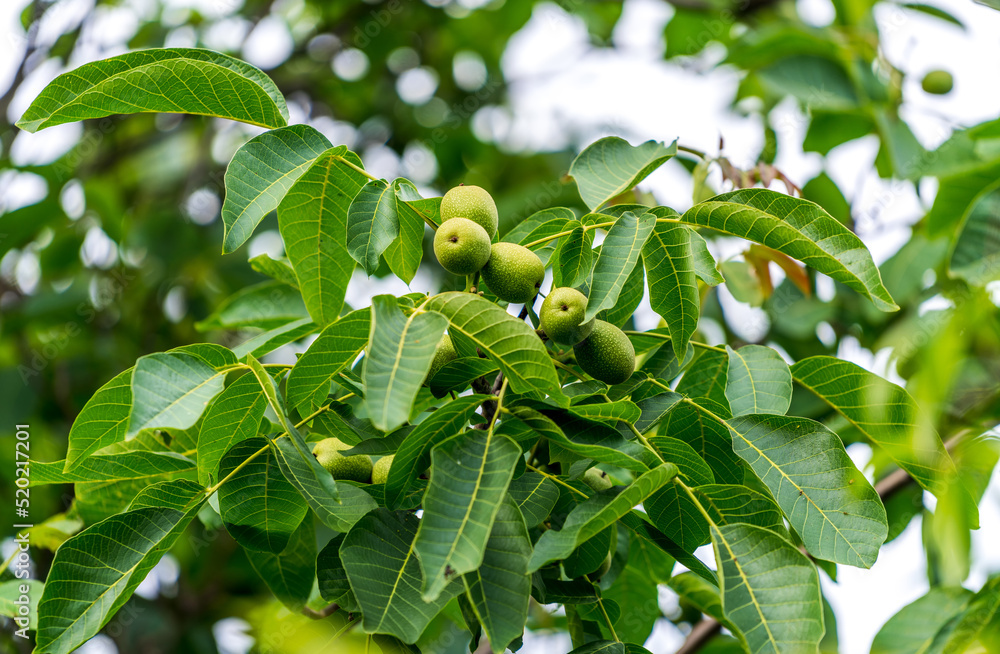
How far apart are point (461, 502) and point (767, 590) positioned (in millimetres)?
336

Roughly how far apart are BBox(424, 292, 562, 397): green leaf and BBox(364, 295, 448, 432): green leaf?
0.13 feet

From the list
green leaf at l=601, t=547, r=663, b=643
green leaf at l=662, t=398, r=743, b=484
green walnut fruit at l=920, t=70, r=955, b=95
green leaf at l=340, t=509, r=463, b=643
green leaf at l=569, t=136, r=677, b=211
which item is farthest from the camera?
green walnut fruit at l=920, t=70, r=955, b=95

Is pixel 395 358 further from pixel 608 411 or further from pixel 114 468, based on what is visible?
pixel 114 468

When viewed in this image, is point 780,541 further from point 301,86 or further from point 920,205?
point 301,86

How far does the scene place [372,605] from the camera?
32.7 inches

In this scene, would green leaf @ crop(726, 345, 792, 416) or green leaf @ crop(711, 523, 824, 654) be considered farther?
green leaf @ crop(726, 345, 792, 416)

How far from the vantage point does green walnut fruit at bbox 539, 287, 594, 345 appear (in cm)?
97

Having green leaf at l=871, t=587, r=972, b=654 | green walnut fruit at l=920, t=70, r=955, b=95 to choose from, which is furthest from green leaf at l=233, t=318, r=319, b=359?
green walnut fruit at l=920, t=70, r=955, b=95

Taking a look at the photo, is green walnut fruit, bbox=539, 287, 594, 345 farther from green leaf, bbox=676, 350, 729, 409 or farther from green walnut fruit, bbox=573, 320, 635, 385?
green leaf, bbox=676, 350, 729, 409

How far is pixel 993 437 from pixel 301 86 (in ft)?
11.2

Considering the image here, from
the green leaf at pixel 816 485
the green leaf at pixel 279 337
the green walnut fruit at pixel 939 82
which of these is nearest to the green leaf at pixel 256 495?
the green leaf at pixel 279 337

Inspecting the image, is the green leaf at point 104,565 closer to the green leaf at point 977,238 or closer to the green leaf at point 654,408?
the green leaf at point 654,408

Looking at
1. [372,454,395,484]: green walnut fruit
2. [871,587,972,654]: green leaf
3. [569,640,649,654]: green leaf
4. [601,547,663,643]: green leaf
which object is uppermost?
[372,454,395,484]: green walnut fruit

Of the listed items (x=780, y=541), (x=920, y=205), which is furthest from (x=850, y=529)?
(x=920, y=205)
